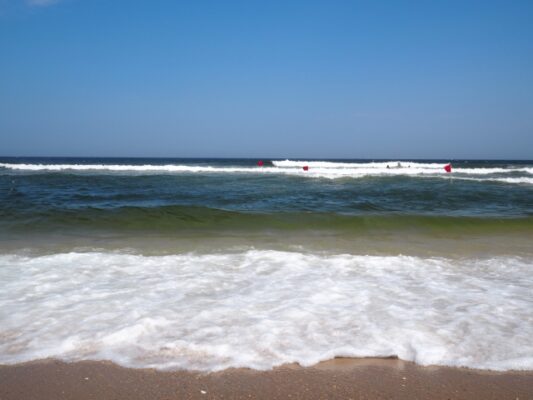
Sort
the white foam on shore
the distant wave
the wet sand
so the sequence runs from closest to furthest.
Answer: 1. the wet sand
2. the white foam on shore
3. the distant wave

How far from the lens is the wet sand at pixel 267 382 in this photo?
2.47 metres

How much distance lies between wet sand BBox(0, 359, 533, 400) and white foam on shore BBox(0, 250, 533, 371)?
0.39 ft

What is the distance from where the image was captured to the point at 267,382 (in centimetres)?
260

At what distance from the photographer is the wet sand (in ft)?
8.10

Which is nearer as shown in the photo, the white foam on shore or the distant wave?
the white foam on shore

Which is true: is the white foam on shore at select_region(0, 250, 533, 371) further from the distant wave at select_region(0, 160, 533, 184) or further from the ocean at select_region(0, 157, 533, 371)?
the distant wave at select_region(0, 160, 533, 184)

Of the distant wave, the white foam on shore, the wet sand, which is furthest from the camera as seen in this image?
the distant wave

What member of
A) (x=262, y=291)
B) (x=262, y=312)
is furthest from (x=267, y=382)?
(x=262, y=291)

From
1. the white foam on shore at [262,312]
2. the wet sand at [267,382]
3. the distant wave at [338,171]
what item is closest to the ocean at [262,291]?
the white foam on shore at [262,312]

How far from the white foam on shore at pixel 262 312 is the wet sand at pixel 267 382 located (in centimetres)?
12

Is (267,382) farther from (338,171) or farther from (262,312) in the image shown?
(338,171)

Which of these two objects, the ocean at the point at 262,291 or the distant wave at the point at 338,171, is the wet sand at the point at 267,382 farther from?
the distant wave at the point at 338,171

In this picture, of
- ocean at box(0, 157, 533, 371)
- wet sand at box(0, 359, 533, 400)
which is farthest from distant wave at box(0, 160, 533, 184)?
wet sand at box(0, 359, 533, 400)

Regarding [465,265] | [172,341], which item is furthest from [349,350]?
[465,265]
